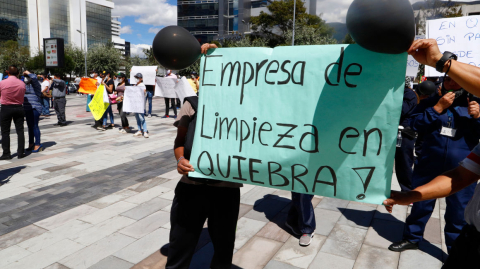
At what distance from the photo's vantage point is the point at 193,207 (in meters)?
2.29

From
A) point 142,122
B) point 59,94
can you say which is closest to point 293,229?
point 142,122

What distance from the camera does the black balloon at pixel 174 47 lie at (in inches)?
79.4

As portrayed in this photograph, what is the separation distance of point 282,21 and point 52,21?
72.5 metres

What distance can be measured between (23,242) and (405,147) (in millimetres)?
4712

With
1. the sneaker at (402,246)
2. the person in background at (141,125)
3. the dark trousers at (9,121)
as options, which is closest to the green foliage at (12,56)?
the person in background at (141,125)

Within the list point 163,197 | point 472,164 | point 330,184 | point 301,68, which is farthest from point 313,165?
point 163,197

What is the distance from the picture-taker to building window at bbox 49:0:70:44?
9031 cm

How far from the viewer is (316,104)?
180 centimetres

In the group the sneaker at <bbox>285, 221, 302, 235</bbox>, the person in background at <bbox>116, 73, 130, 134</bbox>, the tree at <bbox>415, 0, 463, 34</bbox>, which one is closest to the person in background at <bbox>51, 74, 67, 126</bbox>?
the person in background at <bbox>116, 73, 130, 134</bbox>

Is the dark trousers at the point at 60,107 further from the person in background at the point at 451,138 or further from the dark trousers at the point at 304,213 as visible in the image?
the person in background at the point at 451,138

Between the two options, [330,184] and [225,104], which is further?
[225,104]

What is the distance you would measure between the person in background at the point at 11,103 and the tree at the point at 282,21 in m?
39.9

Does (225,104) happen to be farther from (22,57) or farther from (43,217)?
(22,57)

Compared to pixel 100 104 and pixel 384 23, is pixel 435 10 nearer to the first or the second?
pixel 100 104
